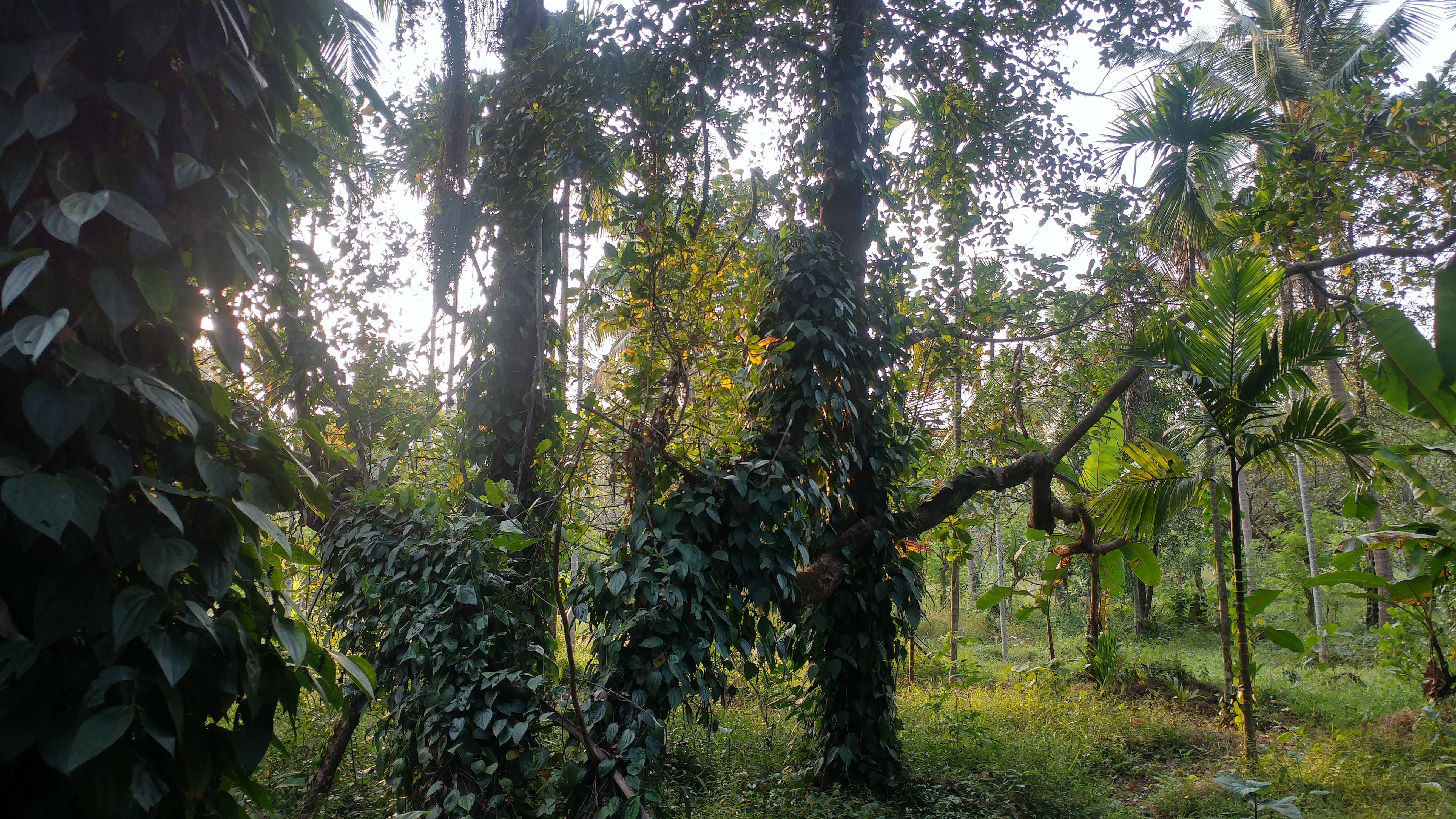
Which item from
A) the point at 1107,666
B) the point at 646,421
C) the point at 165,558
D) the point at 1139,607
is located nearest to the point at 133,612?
the point at 165,558

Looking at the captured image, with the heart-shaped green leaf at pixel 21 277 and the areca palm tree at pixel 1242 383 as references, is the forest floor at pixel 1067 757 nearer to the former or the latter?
the areca palm tree at pixel 1242 383

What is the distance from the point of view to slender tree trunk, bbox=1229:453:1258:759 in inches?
199

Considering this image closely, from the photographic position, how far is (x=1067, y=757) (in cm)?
547

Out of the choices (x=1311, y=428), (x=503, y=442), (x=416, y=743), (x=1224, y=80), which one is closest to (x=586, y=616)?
(x=416, y=743)

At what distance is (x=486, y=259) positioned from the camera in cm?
523

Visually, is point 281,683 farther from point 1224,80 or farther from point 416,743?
point 1224,80

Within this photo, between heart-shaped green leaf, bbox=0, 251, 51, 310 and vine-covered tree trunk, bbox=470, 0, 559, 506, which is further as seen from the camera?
vine-covered tree trunk, bbox=470, 0, 559, 506

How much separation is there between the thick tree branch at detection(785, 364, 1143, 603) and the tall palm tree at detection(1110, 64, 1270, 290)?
338 centimetres

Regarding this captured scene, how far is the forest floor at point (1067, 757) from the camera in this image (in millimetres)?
4449

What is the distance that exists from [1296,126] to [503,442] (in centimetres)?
805

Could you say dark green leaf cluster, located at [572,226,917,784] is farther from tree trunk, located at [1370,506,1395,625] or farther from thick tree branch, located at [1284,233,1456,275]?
tree trunk, located at [1370,506,1395,625]

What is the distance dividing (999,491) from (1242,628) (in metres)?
1.82

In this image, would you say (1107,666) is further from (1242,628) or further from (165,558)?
(165,558)

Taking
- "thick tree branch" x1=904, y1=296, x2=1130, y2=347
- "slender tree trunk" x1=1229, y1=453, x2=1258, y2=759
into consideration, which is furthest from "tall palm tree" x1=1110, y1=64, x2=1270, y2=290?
"slender tree trunk" x1=1229, y1=453, x2=1258, y2=759
